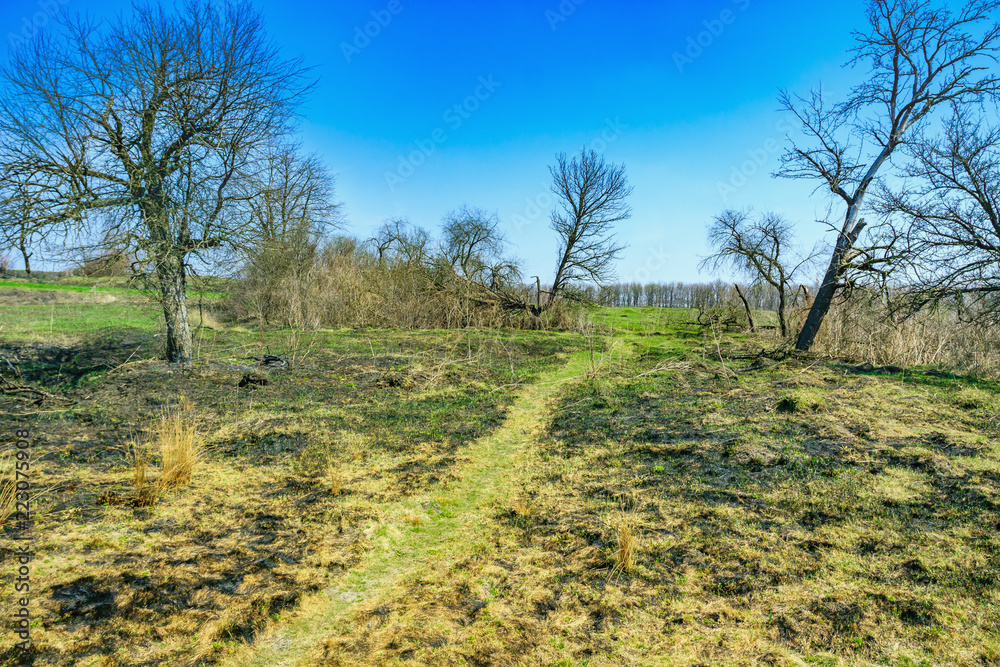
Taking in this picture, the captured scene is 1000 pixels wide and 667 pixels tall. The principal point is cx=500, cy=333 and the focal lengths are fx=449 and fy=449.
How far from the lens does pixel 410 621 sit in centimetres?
A: 288

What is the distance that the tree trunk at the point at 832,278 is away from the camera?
11721 millimetres

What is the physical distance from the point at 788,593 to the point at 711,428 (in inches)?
139

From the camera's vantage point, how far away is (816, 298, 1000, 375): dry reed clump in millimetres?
9844

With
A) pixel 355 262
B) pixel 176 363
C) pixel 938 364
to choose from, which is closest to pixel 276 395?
pixel 176 363

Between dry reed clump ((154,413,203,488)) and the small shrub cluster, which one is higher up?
the small shrub cluster

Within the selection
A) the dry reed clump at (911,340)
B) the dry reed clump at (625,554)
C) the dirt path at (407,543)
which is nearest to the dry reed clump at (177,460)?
the dirt path at (407,543)

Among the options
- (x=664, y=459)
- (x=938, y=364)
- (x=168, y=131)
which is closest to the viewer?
(x=664, y=459)

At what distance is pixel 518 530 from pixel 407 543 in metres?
1.00

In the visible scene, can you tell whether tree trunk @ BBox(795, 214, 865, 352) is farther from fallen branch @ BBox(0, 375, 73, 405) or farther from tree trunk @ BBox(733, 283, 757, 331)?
fallen branch @ BBox(0, 375, 73, 405)

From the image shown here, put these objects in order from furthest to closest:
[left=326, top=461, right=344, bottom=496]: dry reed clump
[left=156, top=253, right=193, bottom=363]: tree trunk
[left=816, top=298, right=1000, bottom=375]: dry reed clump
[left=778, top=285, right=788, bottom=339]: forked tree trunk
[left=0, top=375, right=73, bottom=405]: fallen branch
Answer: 1. [left=778, top=285, right=788, bottom=339]: forked tree trunk
2. [left=816, top=298, right=1000, bottom=375]: dry reed clump
3. [left=156, top=253, right=193, bottom=363]: tree trunk
4. [left=0, top=375, right=73, bottom=405]: fallen branch
5. [left=326, top=461, right=344, bottom=496]: dry reed clump

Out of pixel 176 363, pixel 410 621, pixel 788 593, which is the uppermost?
pixel 176 363

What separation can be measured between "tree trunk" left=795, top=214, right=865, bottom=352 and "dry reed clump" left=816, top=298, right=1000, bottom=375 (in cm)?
50

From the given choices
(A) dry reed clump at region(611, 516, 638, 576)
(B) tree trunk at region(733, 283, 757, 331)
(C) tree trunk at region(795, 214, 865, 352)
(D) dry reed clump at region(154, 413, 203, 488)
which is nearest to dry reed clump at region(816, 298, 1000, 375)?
(C) tree trunk at region(795, 214, 865, 352)

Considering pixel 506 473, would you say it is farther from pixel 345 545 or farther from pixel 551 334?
pixel 551 334
